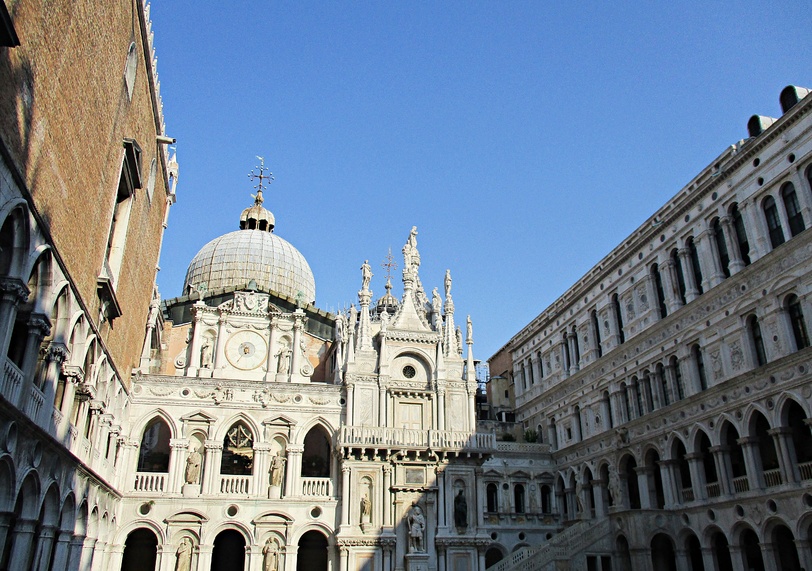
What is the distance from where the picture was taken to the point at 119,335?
24766 millimetres

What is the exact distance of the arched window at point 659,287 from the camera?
30.0 metres

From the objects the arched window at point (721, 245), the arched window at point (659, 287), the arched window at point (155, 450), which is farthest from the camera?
the arched window at point (155, 450)

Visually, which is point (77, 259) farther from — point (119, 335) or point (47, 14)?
point (119, 335)

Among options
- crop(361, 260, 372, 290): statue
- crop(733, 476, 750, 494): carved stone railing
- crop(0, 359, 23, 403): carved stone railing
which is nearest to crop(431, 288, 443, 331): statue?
crop(361, 260, 372, 290): statue

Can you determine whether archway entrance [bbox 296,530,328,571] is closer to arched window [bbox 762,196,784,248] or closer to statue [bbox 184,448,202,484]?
statue [bbox 184,448,202,484]

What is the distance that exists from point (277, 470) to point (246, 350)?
738cm

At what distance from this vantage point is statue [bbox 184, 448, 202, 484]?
29609 millimetres

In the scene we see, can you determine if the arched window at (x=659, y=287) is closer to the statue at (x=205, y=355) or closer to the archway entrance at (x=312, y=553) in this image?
the archway entrance at (x=312, y=553)

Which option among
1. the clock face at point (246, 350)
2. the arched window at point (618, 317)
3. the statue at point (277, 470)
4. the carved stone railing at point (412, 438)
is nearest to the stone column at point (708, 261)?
the arched window at point (618, 317)

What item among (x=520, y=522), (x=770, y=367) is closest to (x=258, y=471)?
(x=520, y=522)

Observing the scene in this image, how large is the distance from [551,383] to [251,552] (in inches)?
718

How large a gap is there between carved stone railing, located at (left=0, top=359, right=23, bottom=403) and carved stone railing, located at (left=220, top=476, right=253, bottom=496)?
16549mm

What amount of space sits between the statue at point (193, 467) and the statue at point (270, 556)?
161 inches

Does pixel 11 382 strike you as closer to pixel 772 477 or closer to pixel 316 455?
pixel 316 455
